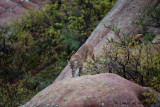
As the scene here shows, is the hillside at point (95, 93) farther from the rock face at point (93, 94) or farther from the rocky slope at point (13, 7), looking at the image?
the rocky slope at point (13, 7)

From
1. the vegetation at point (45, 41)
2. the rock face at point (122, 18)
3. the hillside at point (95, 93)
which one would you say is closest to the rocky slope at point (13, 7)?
the vegetation at point (45, 41)

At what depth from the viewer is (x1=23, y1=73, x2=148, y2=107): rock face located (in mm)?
3738

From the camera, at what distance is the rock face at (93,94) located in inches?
147

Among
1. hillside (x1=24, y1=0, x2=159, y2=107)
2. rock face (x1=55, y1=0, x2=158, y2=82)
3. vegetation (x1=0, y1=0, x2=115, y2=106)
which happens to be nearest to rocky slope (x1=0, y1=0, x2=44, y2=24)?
vegetation (x1=0, y1=0, x2=115, y2=106)

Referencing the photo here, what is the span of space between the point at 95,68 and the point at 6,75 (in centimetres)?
1101

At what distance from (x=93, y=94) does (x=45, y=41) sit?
48.3ft

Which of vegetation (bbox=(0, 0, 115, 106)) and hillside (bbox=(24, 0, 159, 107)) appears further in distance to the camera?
vegetation (bbox=(0, 0, 115, 106))

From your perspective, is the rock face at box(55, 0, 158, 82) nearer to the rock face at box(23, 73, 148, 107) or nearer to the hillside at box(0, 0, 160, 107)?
the hillside at box(0, 0, 160, 107)

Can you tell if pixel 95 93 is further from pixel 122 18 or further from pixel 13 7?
pixel 13 7

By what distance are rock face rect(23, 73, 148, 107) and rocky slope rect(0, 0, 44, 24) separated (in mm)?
17819

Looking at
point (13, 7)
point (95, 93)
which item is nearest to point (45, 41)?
point (13, 7)

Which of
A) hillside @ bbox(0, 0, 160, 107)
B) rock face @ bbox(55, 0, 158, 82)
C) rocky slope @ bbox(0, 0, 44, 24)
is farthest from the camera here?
rocky slope @ bbox(0, 0, 44, 24)

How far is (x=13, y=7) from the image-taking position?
22516mm

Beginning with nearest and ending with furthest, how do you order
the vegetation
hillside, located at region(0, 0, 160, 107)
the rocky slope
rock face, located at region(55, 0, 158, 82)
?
hillside, located at region(0, 0, 160, 107), rock face, located at region(55, 0, 158, 82), the vegetation, the rocky slope
